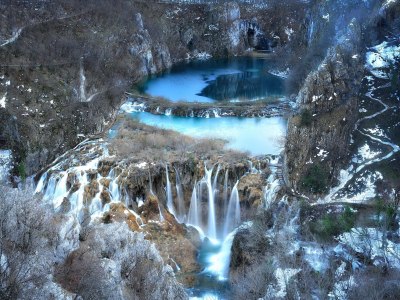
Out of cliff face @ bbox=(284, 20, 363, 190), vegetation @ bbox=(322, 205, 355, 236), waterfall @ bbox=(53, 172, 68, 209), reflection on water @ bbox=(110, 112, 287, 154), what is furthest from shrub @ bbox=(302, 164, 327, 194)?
waterfall @ bbox=(53, 172, 68, 209)

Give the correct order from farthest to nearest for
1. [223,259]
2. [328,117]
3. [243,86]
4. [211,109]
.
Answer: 1. [243,86]
2. [211,109]
3. [328,117]
4. [223,259]

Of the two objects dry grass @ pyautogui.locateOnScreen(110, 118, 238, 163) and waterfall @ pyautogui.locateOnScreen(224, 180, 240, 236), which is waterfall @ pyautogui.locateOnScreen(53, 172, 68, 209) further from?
waterfall @ pyautogui.locateOnScreen(224, 180, 240, 236)

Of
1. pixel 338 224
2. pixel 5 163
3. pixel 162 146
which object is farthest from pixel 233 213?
pixel 5 163

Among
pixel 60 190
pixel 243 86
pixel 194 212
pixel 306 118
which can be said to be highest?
pixel 243 86

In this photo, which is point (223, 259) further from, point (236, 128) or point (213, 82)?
point (213, 82)

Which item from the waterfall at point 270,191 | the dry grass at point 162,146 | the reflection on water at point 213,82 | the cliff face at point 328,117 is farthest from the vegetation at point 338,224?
the reflection on water at point 213,82

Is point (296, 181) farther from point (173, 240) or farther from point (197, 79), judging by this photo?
point (197, 79)
